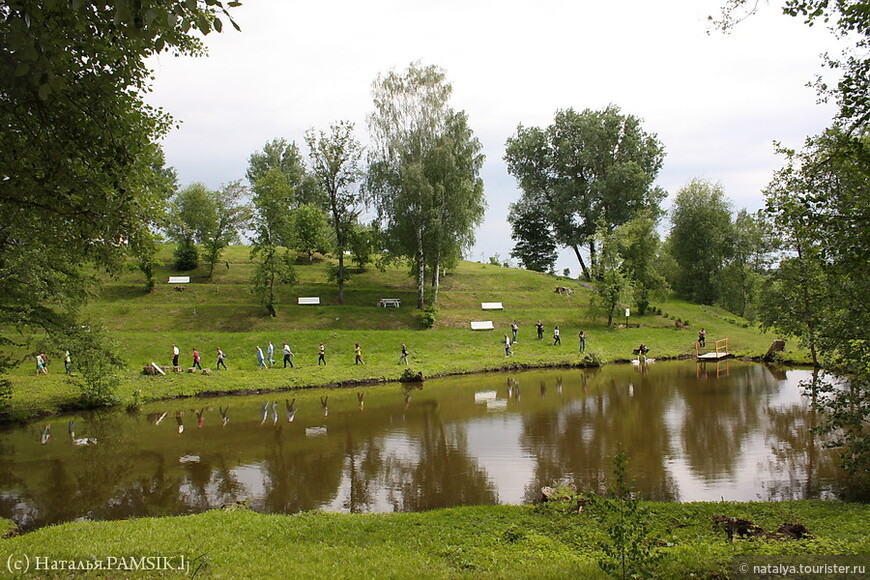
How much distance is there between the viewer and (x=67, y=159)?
878cm

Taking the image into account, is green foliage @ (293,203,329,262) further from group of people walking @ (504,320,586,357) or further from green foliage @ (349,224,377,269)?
group of people walking @ (504,320,586,357)

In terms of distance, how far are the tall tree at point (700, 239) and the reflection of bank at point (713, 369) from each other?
2356cm

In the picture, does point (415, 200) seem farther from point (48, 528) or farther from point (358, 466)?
point (48, 528)

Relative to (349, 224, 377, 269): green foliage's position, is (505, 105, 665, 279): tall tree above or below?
above

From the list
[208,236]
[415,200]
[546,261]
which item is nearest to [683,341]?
[415,200]

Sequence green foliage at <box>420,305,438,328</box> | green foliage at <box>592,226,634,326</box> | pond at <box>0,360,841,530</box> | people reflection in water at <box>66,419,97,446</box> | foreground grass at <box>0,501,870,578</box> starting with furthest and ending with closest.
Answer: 1. green foliage at <box>592,226,634,326</box>
2. green foliage at <box>420,305,438,328</box>
3. people reflection in water at <box>66,419,97,446</box>
4. pond at <box>0,360,841,530</box>
5. foreground grass at <box>0,501,870,578</box>

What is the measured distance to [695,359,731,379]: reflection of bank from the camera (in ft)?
101

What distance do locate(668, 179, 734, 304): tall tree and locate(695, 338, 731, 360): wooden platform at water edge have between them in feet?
62.5

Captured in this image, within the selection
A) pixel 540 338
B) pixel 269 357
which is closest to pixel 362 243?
pixel 540 338

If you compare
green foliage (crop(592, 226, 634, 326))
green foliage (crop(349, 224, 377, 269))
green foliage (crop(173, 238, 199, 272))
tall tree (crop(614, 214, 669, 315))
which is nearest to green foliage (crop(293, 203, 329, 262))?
green foliage (crop(349, 224, 377, 269))

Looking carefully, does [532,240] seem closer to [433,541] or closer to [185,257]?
[185,257]

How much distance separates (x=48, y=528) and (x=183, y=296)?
3867cm

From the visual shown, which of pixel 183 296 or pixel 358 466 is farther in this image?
pixel 183 296

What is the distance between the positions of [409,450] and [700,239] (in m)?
52.3
